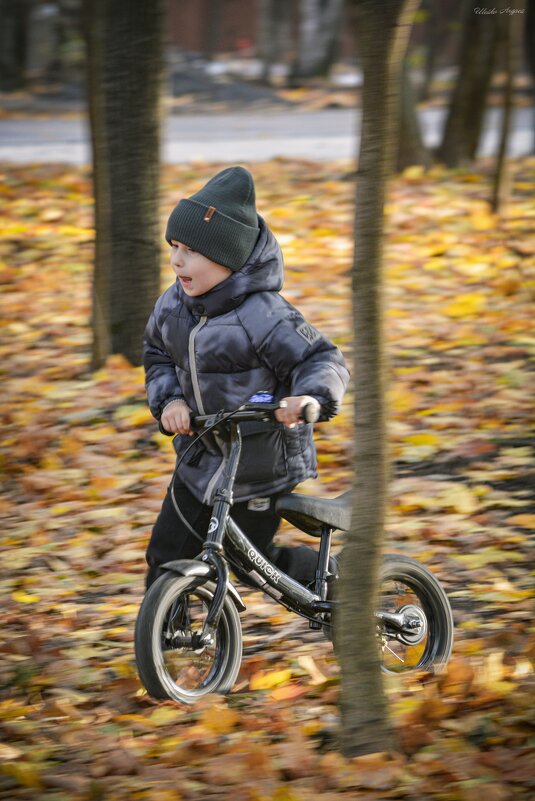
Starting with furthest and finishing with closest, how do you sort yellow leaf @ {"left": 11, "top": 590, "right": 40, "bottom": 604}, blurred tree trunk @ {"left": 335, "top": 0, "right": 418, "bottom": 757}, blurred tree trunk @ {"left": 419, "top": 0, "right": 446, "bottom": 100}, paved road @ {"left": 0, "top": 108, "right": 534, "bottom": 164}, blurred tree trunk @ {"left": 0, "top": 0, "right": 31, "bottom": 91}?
blurred tree trunk @ {"left": 0, "top": 0, "right": 31, "bottom": 91}, blurred tree trunk @ {"left": 419, "top": 0, "right": 446, "bottom": 100}, paved road @ {"left": 0, "top": 108, "right": 534, "bottom": 164}, yellow leaf @ {"left": 11, "top": 590, "right": 40, "bottom": 604}, blurred tree trunk @ {"left": 335, "top": 0, "right": 418, "bottom": 757}

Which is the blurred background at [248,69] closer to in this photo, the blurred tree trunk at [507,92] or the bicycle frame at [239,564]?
the blurred tree trunk at [507,92]

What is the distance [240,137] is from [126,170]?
10261 mm

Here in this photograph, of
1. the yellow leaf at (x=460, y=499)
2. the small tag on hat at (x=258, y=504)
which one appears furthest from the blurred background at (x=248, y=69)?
the small tag on hat at (x=258, y=504)

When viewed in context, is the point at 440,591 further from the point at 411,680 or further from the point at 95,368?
the point at 95,368

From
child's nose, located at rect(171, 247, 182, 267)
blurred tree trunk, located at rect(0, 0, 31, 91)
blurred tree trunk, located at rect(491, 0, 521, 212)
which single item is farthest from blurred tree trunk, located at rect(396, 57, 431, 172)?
blurred tree trunk, located at rect(0, 0, 31, 91)

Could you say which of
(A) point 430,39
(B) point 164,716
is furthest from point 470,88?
(A) point 430,39

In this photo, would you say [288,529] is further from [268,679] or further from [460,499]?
[268,679]

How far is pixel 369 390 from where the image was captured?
9.81 feet

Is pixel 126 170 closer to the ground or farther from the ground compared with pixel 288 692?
farther from the ground

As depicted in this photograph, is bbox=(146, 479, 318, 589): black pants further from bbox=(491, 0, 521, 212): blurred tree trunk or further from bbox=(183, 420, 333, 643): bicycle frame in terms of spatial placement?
bbox=(491, 0, 521, 212): blurred tree trunk

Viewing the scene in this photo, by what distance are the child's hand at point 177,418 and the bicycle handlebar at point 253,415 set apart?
39 mm

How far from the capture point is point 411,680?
384 cm

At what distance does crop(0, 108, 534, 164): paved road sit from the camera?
14391 millimetres

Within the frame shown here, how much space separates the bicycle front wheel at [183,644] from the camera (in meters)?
3.44
